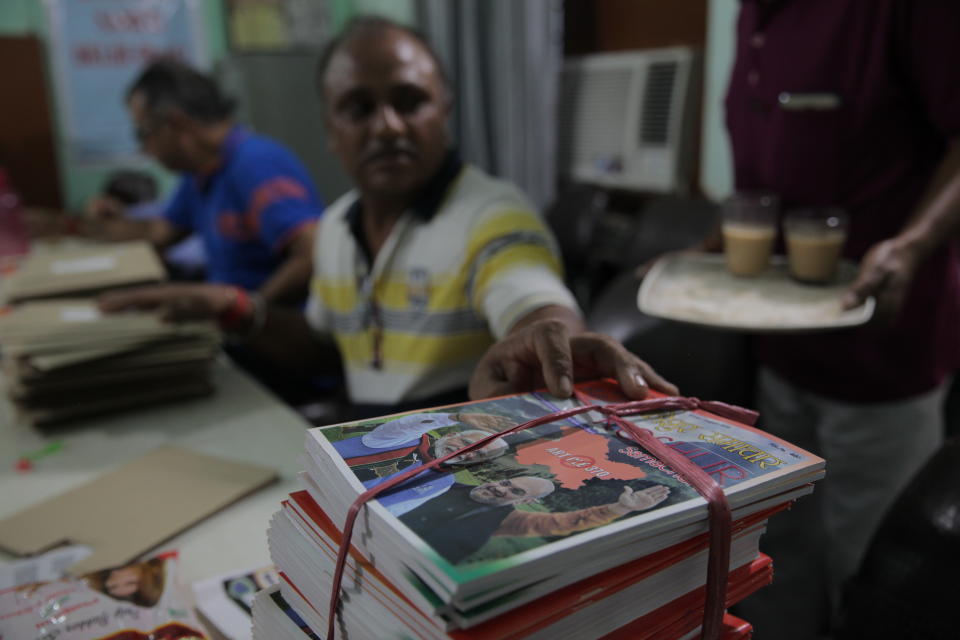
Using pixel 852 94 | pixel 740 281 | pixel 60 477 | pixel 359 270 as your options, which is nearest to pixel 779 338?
pixel 740 281

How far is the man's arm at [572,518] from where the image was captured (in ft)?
1.30

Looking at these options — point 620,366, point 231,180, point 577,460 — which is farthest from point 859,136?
point 231,180

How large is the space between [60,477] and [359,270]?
22.4 inches

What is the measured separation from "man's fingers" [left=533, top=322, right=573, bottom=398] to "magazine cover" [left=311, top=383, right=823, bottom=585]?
0.08ft

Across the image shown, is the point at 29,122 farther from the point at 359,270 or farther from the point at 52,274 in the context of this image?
the point at 359,270

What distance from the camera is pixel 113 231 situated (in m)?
3.02

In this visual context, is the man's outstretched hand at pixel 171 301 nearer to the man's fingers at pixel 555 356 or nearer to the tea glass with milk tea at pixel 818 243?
the man's fingers at pixel 555 356

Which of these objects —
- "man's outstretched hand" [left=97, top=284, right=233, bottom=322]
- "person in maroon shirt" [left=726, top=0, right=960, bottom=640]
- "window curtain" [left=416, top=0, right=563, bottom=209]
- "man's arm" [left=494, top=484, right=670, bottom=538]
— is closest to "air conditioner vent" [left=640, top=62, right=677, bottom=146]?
"window curtain" [left=416, top=0, right=563, bottom=209]

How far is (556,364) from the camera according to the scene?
0.62 metres

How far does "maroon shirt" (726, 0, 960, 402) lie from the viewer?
Answer: 1.23m

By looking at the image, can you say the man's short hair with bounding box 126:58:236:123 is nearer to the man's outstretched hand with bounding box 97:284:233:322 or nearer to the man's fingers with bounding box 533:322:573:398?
the man's outstretched hand with bounding box 97:284:233:322

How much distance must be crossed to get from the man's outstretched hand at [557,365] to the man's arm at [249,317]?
0.90 meters

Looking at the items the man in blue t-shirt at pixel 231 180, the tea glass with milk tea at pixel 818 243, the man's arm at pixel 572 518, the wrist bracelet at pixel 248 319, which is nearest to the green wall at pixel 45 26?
the man in blue t-shirt at pixel 231 180

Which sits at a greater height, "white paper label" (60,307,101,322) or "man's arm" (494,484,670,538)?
"man's arm" (494,484,670,538)
